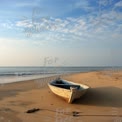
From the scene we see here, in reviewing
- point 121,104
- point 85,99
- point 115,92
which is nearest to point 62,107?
point 85,99

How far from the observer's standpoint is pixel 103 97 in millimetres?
12422

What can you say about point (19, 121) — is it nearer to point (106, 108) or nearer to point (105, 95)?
point (106, 108)

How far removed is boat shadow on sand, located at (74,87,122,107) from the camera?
11336 mm

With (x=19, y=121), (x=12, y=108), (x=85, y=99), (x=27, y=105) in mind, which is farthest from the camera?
(x=85, y=99)

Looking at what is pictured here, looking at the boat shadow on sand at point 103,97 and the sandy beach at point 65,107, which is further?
the boat shadow on sand at point 103,97

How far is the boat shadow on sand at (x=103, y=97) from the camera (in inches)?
446

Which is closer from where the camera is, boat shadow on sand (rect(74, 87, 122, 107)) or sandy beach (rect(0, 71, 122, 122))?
sandy beach (rect(0, 71, 122, 122))

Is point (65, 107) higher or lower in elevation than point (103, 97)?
lower

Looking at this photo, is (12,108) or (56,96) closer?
(12,108)

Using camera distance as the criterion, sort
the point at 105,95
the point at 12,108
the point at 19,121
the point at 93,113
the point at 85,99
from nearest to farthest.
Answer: the point at 19,121, the point at 93,113, the point at 12,108, the point at 85,99, the point at 105,95

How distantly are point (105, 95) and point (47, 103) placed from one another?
3.49 m

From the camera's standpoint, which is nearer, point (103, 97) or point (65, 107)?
point (65, 107)

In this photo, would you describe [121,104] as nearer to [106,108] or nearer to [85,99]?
[106,108]

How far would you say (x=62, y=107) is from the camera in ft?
34.6
